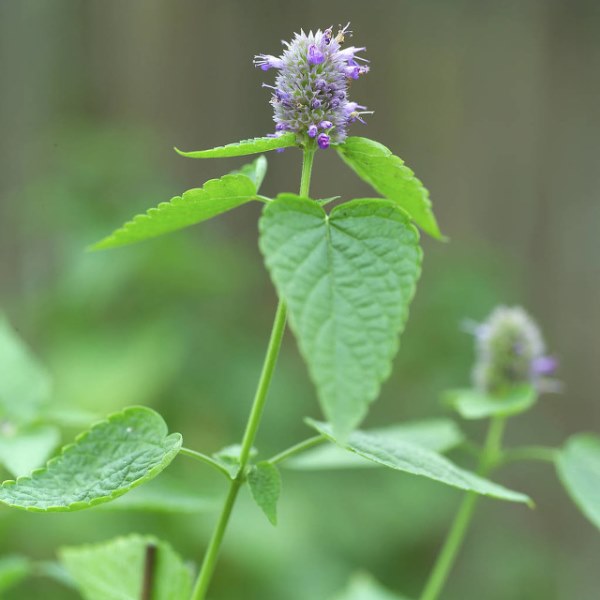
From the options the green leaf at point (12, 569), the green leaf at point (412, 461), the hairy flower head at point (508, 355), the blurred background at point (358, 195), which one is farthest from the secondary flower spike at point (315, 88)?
the blurred background at point (358, 195)

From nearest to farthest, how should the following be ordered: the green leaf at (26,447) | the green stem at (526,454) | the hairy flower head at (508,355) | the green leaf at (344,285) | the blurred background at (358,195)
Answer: the green leaf at (344,285) → the green leaf at (26,447) → the green stem at (526,454) → the hairy flower head at (508,355) → the blurred background at (358,195)

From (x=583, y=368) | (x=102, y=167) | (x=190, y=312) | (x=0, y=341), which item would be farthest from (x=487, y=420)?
(x=0, y=341)

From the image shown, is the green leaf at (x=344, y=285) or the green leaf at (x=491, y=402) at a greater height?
the green leaf at (x=344, y=285)

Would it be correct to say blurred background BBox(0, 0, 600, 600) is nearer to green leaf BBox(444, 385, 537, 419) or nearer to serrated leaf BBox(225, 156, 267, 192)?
green leaf BBox(444, 385, 537, 419)

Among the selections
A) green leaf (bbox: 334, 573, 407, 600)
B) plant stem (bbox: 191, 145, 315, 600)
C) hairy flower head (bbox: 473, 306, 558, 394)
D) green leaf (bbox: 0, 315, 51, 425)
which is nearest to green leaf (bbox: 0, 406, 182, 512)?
plant stem (bbox: 191, 145, 315, 600)

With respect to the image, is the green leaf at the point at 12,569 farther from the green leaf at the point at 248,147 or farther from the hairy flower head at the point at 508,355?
the hairy flower head at the point at 508,355

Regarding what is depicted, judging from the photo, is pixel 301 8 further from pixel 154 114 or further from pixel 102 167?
pixel 102 167

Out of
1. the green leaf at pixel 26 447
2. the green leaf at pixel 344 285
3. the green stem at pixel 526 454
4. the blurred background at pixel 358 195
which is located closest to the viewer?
the green leaf at pixel 344 285
